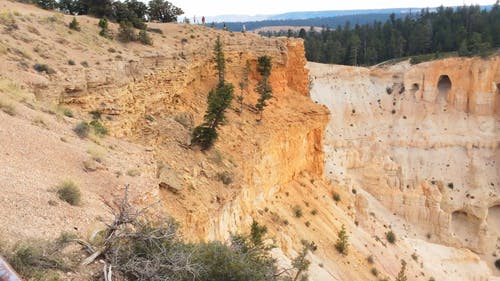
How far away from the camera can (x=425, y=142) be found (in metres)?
46.8

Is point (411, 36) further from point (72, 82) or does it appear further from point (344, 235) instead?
point (72, 82)

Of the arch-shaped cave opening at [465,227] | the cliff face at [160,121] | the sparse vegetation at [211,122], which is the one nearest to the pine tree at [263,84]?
the cliff face at [160,121]

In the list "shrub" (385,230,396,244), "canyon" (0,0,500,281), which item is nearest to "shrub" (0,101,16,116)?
"canyon" (0,0,500,281)

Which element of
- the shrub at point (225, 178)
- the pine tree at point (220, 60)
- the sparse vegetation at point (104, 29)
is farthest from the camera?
the pine tree at point (220, 60)

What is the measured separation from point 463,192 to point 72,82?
3924 centimetres

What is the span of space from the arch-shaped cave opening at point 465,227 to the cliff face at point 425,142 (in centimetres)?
9

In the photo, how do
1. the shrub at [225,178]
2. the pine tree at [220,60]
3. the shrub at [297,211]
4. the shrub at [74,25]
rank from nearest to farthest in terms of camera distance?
the shrub at [225,178] < the shrub at [74,25] < the shrub at [297,211] < the pine tree at [220,60]

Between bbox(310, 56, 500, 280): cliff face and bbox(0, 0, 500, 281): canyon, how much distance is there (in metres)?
0.15

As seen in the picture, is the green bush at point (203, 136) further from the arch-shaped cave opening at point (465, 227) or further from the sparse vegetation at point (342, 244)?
the arch-shaped cave opening at point (465, 227)

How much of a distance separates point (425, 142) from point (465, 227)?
30.2ft

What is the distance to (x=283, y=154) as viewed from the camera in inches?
989

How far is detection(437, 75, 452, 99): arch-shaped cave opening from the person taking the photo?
50.7 meters

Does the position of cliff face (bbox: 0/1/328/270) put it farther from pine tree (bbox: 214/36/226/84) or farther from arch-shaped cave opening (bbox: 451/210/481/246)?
arch-shaped cave opening (bbox: 451/210/481/246)

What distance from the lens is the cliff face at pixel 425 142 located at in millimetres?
40844
